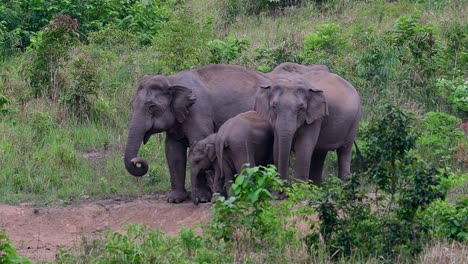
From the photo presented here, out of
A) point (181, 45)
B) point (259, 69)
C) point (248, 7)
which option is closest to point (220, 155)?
point (181, 45)

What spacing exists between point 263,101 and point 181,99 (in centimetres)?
96

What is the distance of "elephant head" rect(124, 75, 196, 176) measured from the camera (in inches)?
505

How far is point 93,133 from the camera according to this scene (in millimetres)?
15219

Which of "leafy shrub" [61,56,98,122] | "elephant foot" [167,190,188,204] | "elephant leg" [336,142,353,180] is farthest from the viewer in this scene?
"leafy shrub" [61,56,98,122]

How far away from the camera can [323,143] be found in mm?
13289

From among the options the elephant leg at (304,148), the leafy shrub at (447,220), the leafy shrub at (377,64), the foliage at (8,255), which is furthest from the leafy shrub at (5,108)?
the leafy shrub at (447,220)

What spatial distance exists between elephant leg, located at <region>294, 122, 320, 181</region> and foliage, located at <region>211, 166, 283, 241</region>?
2875mm

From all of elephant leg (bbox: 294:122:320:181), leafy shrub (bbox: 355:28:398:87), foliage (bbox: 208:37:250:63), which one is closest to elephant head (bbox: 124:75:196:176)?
elephant leg (bbox: 294:122:320:181)

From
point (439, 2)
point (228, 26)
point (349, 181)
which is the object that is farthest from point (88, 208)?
point (439, 2)

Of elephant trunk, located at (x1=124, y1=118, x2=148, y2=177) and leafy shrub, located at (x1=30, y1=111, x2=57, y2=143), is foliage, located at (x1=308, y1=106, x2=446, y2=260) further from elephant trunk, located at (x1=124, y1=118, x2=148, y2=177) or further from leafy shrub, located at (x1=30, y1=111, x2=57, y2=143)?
leafy shrub, located at (x1=30, y1=111, x2=57, y2=143)

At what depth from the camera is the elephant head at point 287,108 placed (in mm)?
12359

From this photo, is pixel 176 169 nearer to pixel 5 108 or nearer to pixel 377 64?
pixel 5 108

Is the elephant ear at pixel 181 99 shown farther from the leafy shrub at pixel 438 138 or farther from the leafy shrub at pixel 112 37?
the leafy shrub at pixel 112 37

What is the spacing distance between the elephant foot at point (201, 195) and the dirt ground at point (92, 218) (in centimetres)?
9
